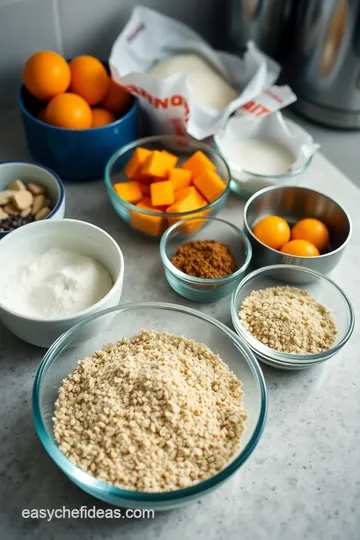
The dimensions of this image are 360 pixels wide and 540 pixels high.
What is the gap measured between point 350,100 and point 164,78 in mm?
425

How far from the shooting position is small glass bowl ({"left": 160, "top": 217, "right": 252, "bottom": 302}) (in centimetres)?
88

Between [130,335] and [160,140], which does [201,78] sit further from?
[130,335]

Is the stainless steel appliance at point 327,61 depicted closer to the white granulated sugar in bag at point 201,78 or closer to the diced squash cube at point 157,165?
the white granulated sugar in bag at point 201,78

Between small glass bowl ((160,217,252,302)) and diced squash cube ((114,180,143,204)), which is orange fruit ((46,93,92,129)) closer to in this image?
diced squash cube ((114,180,143,204))

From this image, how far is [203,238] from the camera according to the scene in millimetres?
1014

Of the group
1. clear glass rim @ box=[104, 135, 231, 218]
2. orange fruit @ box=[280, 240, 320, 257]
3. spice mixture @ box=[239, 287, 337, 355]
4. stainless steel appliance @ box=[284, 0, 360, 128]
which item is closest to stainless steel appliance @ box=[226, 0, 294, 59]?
stainless steel appliance @ box=[284, 0, 360, 128]

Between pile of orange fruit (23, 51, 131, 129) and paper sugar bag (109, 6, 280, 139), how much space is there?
0.12 ft

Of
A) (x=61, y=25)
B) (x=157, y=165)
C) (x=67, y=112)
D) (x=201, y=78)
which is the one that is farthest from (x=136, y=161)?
(x=61, y=25)

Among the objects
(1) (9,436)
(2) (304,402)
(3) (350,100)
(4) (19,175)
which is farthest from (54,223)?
(3) (350,100)

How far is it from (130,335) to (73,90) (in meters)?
0.53

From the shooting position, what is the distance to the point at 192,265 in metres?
0.91

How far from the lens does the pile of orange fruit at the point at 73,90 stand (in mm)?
1021

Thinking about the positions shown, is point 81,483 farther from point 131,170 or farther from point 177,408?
point 131,170

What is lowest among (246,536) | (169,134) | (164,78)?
(246,536)
